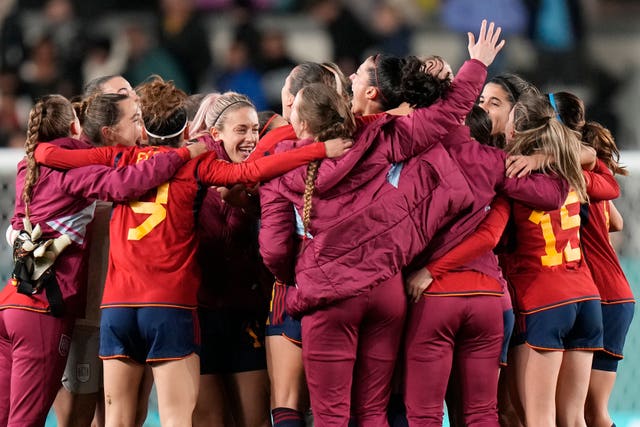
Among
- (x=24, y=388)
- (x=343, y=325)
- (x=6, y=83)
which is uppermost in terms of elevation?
(x=6, y=83)

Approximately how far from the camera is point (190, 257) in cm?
416

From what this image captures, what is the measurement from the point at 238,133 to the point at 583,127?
1.69 m

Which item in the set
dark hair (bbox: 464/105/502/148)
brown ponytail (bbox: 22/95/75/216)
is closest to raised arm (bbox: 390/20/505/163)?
dark hair (bbox: 464/105/502/148)

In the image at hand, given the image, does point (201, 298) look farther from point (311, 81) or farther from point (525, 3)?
point (525, 3)

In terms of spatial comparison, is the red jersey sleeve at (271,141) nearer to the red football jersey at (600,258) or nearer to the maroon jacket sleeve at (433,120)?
the maroon jacket sleeve at (433,120)

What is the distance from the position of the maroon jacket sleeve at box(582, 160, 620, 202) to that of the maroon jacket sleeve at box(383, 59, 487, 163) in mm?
831

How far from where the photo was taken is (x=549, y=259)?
14.4ft

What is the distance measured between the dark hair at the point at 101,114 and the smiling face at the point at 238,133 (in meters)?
0.44

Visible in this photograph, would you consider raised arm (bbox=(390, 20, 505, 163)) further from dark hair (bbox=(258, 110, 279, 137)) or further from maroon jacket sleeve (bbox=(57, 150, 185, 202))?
dark hair (bbox=(258, 110, 279, 137))

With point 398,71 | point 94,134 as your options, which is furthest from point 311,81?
point 94,134

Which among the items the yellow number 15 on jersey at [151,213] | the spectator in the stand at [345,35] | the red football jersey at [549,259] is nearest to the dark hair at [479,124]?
the red football jersey at [549,259]

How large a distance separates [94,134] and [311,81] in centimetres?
100

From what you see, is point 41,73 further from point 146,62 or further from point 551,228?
point 551,228

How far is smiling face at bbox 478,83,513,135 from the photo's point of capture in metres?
5.03
